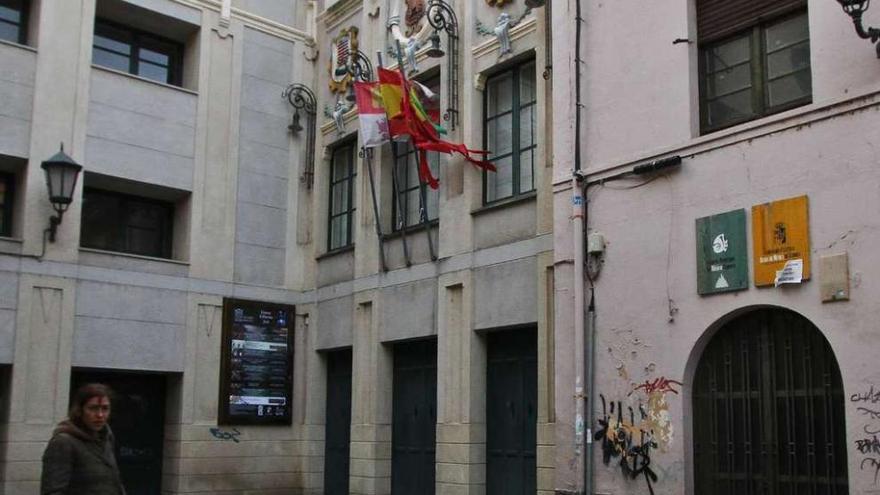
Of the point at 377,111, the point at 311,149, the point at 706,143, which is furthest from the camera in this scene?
the point at 311,149

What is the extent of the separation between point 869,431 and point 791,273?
1.63 m

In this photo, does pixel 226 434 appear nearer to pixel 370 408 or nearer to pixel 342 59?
pixel 370 408

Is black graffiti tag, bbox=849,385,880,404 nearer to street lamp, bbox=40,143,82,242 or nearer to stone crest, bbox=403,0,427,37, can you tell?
stone crest, bbox=403,0,427,37

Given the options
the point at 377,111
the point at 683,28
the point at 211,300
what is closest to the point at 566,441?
the point at 683,28

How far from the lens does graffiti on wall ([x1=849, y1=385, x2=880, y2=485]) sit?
8.90m

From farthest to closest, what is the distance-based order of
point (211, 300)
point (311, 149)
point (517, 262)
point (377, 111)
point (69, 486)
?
point (311, 149) → point (211, 300) → point (377, 111) → point (517, 262) → point (69, 486)

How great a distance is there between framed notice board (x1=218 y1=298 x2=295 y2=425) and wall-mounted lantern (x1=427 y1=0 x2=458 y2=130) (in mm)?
5160

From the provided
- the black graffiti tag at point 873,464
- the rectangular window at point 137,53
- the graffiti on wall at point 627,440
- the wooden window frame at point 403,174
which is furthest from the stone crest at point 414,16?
the black graffiti tag at point 873,464

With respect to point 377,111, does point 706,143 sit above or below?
below

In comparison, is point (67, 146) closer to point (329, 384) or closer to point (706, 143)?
point (329, 384)

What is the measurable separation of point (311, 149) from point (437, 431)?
6.51 meters

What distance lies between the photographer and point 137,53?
17906 mm

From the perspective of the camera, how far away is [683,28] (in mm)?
11367

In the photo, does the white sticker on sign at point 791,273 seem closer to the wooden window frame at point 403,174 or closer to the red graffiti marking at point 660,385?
the red graffiti marking at point 660,385
